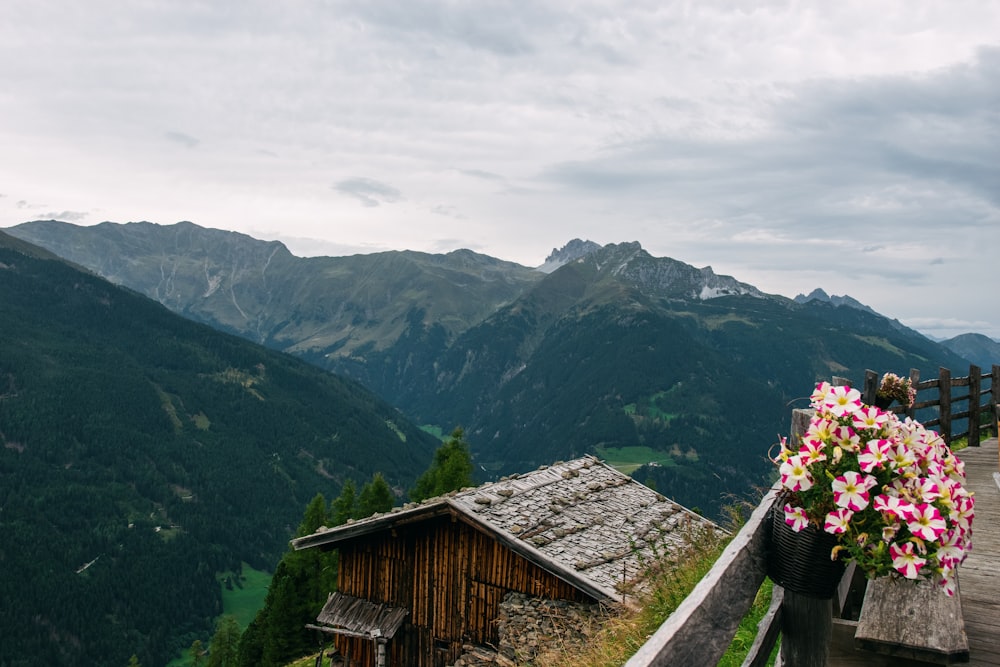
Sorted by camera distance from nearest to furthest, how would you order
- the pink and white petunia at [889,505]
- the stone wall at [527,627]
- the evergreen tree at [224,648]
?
the pink and white petunia at [889,505]
the stone wall at [527,627]
the evergreen tree at [224,648]

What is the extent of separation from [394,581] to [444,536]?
1.88 meters

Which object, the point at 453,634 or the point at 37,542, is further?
the point at 37,542

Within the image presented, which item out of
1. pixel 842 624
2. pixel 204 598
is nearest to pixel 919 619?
pixel 842 624

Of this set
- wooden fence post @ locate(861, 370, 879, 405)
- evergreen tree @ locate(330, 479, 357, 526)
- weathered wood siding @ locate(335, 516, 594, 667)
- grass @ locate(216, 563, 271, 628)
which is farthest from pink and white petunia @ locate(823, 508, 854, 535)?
grass @ locate(216, 563, 271, 628)

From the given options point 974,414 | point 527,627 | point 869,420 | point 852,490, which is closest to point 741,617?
point 852,490

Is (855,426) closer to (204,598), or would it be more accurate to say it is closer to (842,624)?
(842,624)

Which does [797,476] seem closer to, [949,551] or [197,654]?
[949,551]

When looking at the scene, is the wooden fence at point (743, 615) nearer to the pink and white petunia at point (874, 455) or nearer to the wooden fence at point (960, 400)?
the pink and white petunia at point (874, 455)

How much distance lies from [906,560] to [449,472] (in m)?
41.8

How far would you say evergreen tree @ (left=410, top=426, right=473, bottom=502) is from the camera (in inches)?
1713

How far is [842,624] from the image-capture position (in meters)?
3.26

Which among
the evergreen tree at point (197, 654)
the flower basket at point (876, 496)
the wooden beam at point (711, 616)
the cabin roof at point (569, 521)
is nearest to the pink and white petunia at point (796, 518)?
the flower basket at point (876, 496)

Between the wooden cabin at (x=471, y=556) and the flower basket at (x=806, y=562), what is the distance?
927 cm

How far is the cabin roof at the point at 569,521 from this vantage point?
12.9 metres
